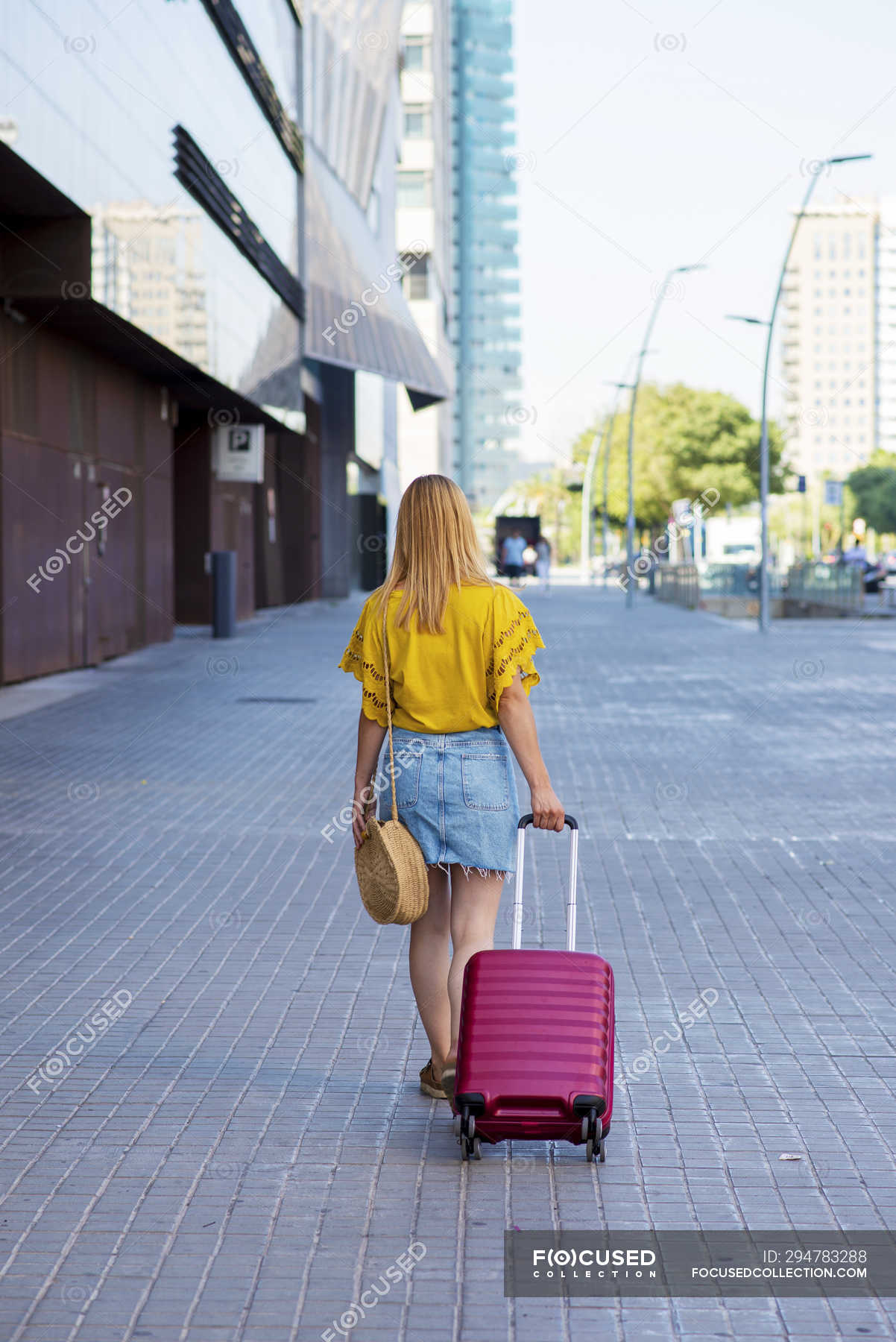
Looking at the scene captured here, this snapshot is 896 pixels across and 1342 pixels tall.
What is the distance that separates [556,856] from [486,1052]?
15.8 ft

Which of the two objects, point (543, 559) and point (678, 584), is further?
point (543, 559)

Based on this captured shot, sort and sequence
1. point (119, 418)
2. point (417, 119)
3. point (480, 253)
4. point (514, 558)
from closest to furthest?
point (119, 418), point (514, 558), point (417, 119), point (480, 253)

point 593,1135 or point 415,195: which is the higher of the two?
point 415,195

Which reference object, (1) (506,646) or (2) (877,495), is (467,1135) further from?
(2) (877,495)

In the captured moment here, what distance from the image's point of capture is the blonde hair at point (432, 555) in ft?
14.7

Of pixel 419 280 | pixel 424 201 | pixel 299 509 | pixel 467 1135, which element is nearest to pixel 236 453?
pixel 299 509

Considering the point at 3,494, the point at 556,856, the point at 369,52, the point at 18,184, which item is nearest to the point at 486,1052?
the point at 556,856

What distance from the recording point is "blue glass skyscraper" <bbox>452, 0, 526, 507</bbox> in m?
148

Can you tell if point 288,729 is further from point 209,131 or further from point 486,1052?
point 209,131

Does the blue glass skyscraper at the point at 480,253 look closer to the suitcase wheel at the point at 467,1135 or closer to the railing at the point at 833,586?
the railing at the point at 833,586

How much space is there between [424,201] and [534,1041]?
82857 millimetres

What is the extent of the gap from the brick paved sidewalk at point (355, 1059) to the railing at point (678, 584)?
33.0 metres

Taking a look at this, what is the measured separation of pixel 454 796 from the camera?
4504 millimetres

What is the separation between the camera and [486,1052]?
4199 millimetres
